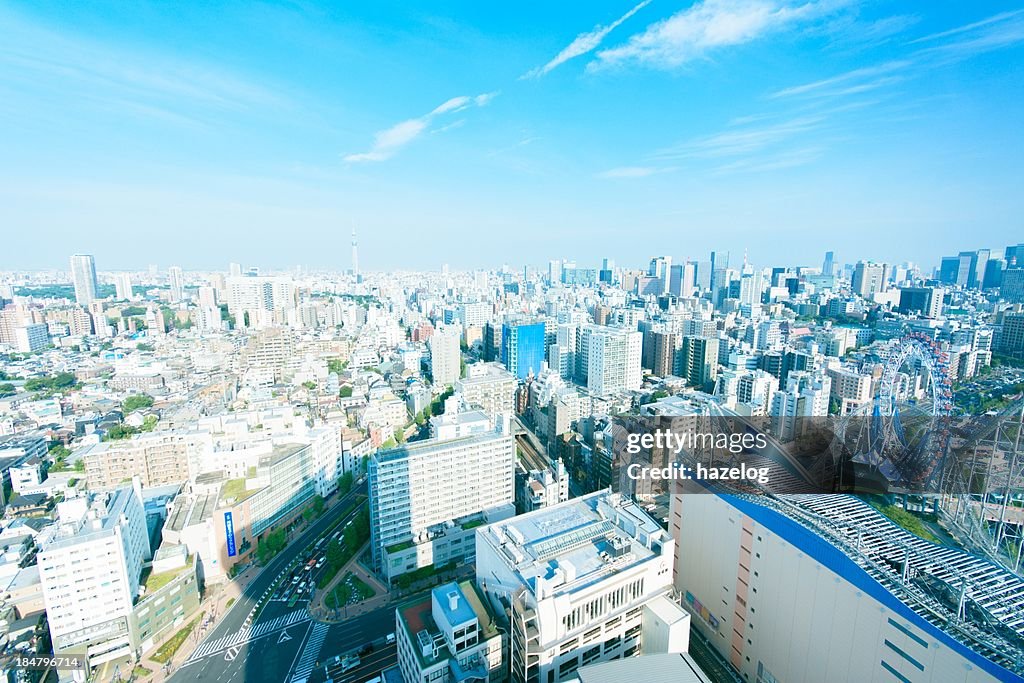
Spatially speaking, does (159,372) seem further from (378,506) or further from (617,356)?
(617,356)

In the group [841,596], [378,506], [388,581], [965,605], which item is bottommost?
[388,581]

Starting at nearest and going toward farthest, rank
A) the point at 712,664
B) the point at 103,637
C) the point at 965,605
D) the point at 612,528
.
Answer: the point at 965,605 < the point at 612,528 < the point at 712,664 < the point at 103,637

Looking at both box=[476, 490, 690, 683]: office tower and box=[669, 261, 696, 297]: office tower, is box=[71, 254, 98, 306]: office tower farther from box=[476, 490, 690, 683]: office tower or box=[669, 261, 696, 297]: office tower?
box=[669, 261, 696, 297]: office tower

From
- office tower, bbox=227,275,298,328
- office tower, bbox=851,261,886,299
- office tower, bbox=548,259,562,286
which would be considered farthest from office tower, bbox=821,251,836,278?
office tower, bbox=227,275,298,328

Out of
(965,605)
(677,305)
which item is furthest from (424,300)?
(965,605)

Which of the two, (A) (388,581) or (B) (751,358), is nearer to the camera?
(A) (388,581)

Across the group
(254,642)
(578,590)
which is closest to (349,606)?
(254,642)

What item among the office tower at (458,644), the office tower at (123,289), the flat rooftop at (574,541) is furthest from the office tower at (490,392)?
the office tower at (123,289)
